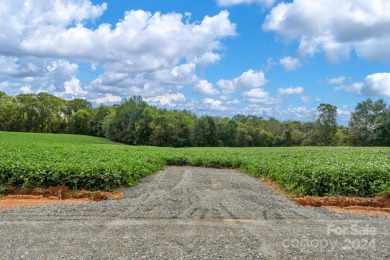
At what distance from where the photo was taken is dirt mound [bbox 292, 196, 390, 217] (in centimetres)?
1089

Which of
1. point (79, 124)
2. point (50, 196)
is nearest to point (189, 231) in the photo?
point (50, 196)

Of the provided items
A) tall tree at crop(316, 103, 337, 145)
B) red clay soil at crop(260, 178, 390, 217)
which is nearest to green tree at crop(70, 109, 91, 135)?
tall tree at crop(316, 103, 337, 145)

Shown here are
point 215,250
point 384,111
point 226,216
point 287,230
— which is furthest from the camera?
point 384,111

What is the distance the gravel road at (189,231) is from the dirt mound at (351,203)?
3.05ft

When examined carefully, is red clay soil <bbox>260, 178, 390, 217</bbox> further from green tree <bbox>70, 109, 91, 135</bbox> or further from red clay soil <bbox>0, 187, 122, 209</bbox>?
green tree <bbox>70, 109, 91, 135</bbox>

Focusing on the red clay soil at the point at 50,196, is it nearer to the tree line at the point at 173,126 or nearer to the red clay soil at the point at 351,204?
the red clay soil at the point at 351,204

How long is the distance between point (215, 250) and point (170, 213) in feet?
10.1

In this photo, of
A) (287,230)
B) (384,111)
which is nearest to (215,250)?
(287,230)

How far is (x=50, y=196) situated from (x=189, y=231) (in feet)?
21.7

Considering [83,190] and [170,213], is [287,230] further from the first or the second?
[83,190]

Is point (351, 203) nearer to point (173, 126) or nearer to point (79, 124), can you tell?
point (173, 126)

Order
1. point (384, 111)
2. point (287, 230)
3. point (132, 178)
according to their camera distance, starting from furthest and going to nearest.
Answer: point (384, 111)
point (132, 178)
point (287, 230)

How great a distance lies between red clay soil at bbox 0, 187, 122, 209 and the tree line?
205ft

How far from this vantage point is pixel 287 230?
26.4ft
